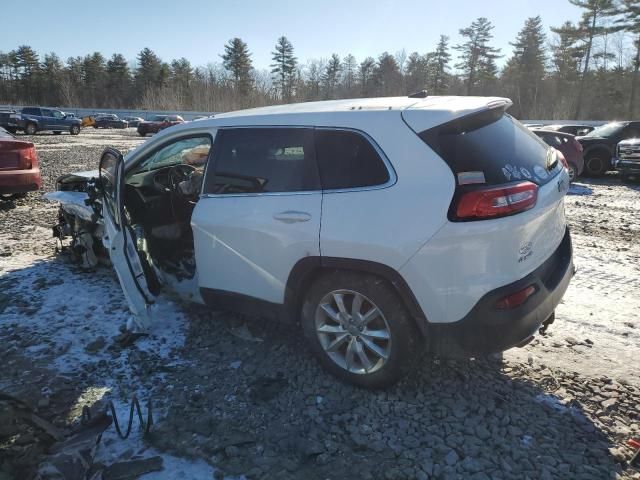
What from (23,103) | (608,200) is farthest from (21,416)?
(23,103)

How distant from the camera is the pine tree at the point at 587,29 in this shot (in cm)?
4591

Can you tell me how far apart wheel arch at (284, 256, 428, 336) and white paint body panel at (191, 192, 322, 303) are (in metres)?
0.06

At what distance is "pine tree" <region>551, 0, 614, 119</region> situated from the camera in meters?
45.9

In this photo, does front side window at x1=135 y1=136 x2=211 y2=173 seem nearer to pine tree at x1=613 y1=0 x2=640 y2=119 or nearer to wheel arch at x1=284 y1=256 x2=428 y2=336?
wheel arch at x1=284 y1=256 x2=428 y2=336

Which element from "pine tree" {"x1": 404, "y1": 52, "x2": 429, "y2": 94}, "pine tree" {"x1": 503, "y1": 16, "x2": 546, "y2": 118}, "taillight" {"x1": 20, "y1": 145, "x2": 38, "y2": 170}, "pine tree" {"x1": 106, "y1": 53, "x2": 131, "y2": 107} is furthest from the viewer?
"pine tree" {"x1": 106, "y1": 53, "x2": 131, "y2": 107}

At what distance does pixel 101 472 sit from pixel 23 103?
290 ft

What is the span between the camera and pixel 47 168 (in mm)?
14453

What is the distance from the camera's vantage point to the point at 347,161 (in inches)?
117

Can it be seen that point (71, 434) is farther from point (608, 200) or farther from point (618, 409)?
point (608, 200)

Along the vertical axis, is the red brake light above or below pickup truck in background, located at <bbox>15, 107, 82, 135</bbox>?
below

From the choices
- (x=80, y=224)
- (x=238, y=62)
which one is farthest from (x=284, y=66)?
(x=80, y=224)

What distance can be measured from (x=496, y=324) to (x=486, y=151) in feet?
3.26

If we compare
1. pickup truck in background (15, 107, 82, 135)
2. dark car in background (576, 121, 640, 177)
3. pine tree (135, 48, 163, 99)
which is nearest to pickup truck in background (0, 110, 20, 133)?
pickup truck in background (15, 107, 82, 135)

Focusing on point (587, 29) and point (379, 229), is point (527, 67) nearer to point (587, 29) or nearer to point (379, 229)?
point (587, 29)
